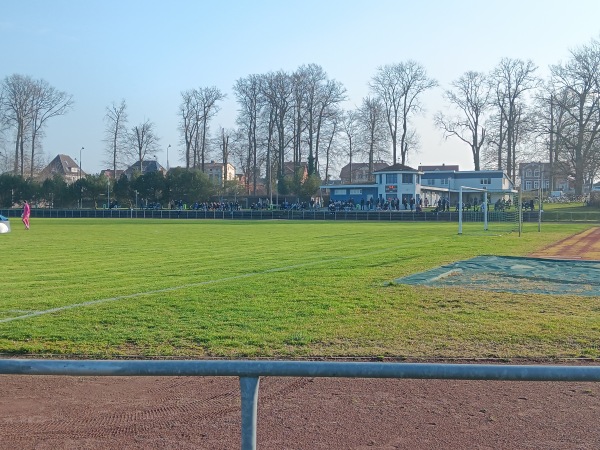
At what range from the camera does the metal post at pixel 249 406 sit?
9.18 ft

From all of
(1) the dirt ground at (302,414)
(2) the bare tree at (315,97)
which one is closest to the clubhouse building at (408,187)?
(2) the bare tree at (315,97)

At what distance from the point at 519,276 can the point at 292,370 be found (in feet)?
43.5

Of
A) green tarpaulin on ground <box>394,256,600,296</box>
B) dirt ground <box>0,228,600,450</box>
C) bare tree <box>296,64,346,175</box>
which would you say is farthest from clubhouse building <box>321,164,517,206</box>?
dirt ground <box>0,228,600,450</box>

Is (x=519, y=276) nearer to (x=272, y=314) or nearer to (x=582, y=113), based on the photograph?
(x=272, y=314)

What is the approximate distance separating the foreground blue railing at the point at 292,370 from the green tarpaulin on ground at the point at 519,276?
10.5 metres

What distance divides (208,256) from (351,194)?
215 ft

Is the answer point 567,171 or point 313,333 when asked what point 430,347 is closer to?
point 313,333

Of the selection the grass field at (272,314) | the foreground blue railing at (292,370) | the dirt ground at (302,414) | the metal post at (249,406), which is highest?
Answer: the foreground blue railing at (292,370)

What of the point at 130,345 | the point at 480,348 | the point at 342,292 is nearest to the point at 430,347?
the point at 480,348

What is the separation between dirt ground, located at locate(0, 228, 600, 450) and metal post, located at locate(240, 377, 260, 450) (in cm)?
201

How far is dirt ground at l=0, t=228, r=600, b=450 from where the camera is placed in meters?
4.87

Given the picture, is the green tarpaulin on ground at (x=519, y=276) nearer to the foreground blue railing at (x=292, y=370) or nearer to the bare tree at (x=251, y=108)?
the foreground blue railing at (x=292, y=370)

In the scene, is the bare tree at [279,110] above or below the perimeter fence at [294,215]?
above

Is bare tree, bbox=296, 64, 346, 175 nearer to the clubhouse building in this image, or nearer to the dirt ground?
the clubhouse building
